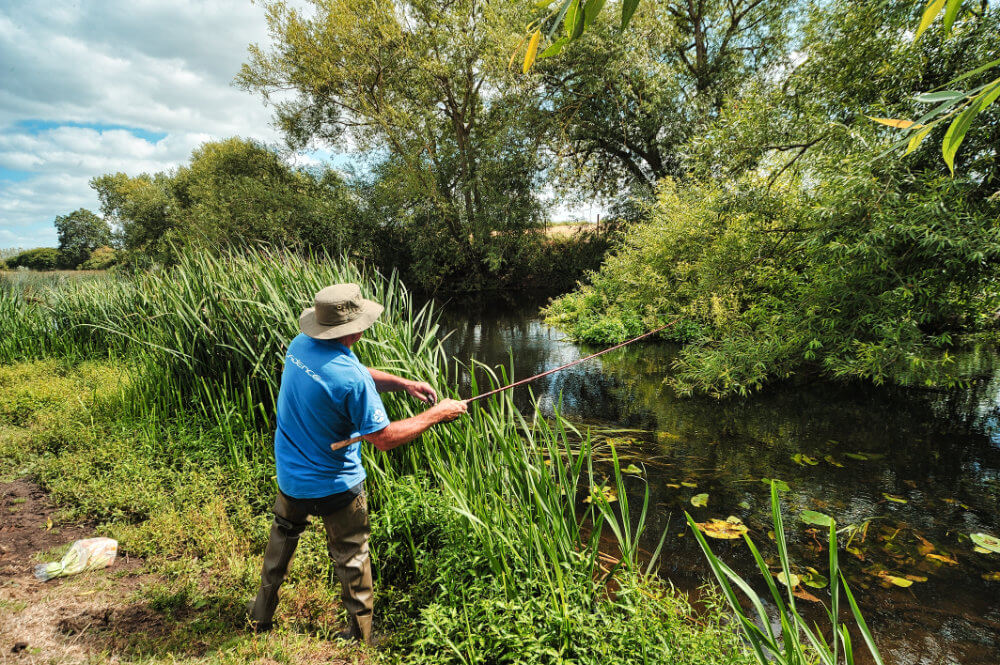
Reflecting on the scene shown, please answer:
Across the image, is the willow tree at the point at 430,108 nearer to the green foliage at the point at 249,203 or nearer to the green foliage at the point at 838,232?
the green foliage at the point at 249,203

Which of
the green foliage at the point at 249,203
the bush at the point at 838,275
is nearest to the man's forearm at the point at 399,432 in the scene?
the bush at the point at 838,275

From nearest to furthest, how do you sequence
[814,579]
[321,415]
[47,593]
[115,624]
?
[321,415]
[115,624]
[47,593]
[814,579]

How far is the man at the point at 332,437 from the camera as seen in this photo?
240cm

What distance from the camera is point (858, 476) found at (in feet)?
16.2

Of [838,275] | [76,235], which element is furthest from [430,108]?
[76,235]

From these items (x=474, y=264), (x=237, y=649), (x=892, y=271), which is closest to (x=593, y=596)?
(x=237, y=649)

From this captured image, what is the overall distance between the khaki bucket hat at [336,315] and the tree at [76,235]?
201 feet

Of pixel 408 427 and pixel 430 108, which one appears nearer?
pixel 408 427

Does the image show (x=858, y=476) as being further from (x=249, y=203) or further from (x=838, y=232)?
(x=249, y=203)

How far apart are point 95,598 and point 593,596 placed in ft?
8.62

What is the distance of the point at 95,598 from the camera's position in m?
2.70

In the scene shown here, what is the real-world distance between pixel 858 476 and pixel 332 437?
502cm

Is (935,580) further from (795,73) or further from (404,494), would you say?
(795,73)

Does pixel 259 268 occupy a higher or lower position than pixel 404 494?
higher
